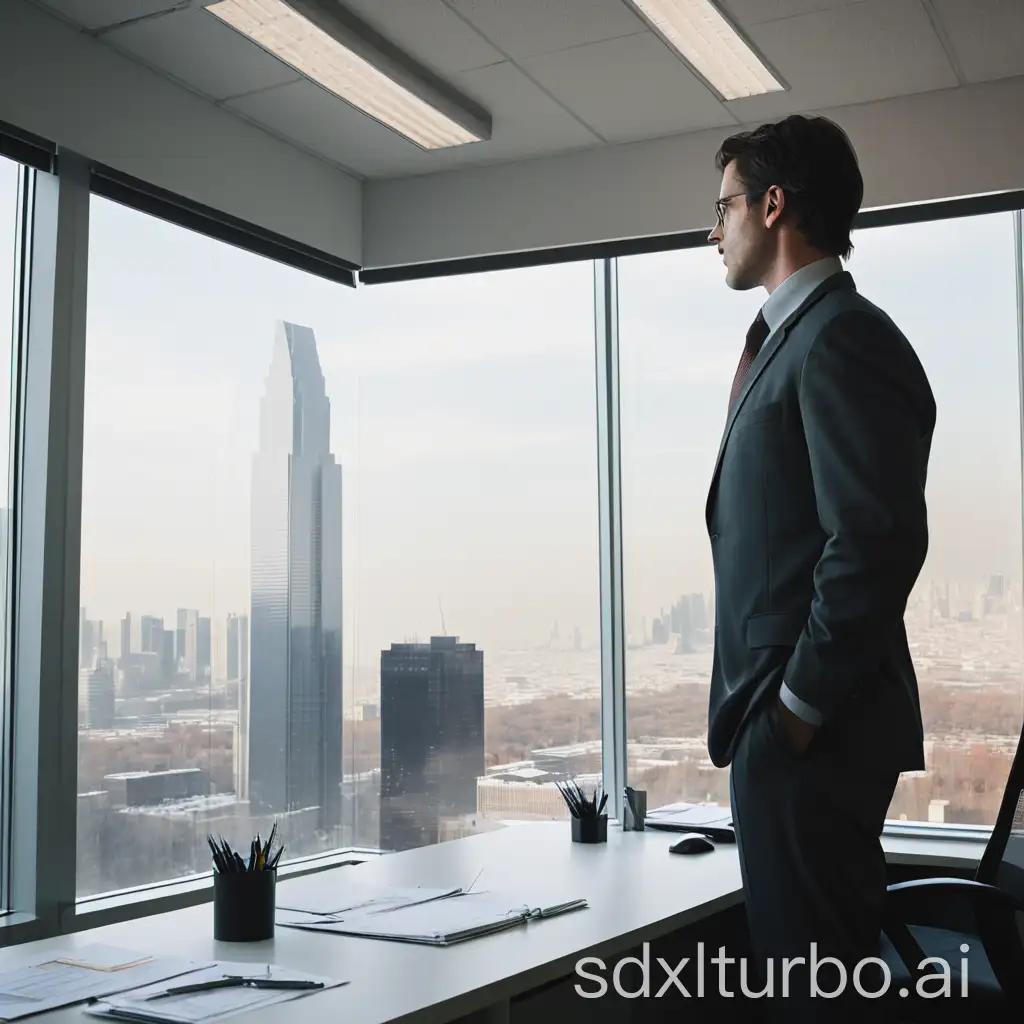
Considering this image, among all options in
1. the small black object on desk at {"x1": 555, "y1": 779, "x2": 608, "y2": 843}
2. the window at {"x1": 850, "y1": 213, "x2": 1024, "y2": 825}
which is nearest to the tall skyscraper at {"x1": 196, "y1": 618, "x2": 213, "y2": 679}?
the small black object on desk at {"x1": 555, "y1": 779, "x2": 608, "y2": 843}

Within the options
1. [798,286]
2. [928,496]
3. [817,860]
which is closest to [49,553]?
[798,286]

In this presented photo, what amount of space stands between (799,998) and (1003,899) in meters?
0.68

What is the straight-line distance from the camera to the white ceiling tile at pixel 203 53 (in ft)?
11.0

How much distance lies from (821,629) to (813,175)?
754mm

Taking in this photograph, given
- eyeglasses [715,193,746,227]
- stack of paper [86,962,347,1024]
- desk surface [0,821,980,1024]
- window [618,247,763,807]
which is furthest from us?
window [618,247,763,807]

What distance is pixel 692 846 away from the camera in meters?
2.87

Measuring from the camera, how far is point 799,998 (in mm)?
1697

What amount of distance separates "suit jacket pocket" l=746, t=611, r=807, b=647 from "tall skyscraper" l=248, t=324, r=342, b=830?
2.59 metres

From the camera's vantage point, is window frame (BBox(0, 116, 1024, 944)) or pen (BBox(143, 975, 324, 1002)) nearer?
pen (BBox(143, 975, 324, 1002))

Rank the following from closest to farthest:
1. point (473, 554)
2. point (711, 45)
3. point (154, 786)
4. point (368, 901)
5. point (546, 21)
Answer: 1. point (368, 901)
2. point (546, 21)
3. point (711, 45)
4. point (154, 786)
5. point (473, 554)

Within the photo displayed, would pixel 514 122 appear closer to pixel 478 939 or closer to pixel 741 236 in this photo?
pixel 741 236

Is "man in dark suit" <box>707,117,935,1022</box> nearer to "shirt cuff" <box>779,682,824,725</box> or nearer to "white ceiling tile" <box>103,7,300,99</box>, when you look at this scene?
"shirt cuff" <box>779,682,824,725</box>

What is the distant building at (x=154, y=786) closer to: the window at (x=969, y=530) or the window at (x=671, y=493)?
the window at (x=671, y=493)

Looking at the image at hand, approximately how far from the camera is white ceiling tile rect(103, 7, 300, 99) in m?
3.36
